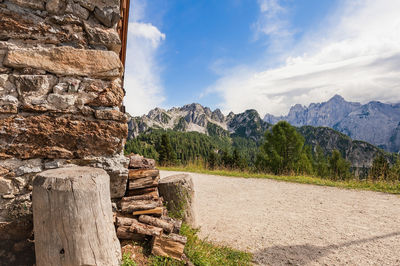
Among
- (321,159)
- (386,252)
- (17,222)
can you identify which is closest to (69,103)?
(17,222)

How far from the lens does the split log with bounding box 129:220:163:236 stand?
2.81 metres

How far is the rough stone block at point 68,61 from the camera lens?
2.39 meters

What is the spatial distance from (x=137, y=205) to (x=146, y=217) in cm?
22

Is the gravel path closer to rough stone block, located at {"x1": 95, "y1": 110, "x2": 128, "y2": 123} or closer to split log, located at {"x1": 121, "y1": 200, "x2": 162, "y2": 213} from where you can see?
split log, located at {"x1": 121, "y1": 200, "x2": 162, "y2": 213}

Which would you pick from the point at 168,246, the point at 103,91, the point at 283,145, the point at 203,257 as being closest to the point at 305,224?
the point at 203,257

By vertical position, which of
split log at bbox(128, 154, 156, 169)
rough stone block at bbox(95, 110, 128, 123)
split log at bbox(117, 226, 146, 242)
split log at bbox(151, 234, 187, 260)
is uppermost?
rough stone block at bbox(95, 110, 128, 123)

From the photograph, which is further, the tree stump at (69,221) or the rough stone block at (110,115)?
the rough stone block at (110,115)

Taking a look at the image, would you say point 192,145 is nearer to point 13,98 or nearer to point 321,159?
point 321,159

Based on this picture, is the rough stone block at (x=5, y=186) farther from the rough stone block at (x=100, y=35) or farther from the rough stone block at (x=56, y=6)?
the rough stone block at (x=56, y=6)

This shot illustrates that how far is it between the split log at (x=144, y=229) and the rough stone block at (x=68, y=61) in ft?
6.52

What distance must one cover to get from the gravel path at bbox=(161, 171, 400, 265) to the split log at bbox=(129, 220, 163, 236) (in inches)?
50.9

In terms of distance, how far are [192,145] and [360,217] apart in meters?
115

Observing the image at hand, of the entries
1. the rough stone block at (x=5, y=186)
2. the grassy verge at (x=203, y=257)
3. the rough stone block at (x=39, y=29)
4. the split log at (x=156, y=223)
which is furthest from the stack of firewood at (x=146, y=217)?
the rough stone block at (x=39, y=29)

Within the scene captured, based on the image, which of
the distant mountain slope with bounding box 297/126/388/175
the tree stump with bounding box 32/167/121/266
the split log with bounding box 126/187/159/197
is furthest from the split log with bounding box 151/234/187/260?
the distant mountain slope with bounding box 297/126/388/175
